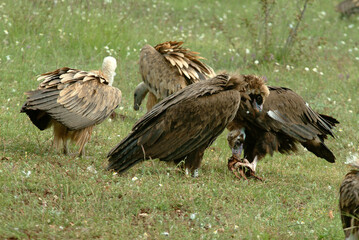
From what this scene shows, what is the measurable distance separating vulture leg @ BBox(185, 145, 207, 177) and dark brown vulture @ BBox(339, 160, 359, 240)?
84.3 inches

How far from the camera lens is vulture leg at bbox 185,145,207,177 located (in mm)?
6090

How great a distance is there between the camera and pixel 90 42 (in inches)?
421

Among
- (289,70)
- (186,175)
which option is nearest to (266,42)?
(289,70)

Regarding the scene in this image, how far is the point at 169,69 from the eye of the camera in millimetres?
8219

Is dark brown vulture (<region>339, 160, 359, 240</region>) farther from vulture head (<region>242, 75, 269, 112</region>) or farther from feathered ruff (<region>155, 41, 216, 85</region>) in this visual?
feathered ruff (<region>155, 41, 216, 85</region>)

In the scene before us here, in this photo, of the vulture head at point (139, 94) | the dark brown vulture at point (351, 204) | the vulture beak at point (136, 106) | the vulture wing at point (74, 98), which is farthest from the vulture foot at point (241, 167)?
the vulture head at point (139, 94)

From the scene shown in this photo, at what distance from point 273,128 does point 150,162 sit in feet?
4.61

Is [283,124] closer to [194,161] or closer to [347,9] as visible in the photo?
[194,161]

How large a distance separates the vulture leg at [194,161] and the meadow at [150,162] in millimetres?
137

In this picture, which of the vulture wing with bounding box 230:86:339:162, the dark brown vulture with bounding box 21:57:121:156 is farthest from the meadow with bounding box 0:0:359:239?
the vulture wing with bounding box 230:86:339:162

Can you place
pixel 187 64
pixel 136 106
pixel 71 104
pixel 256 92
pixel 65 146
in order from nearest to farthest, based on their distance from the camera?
pixel 71 104, pixel 256 92, pixel 65 146, pixel 187 64, pixel 136 106

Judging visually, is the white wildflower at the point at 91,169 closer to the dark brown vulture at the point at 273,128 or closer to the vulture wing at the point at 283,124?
the dark brown vulture at the point at 273,128

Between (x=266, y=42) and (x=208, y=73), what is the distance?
3.52 metres

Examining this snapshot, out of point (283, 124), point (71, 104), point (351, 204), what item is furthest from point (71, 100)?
point (351, 204)
